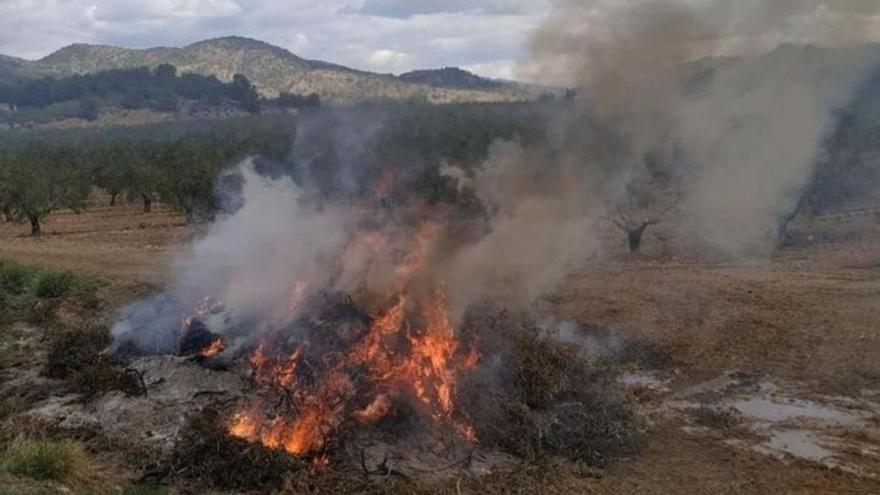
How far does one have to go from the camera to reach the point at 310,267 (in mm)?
13281

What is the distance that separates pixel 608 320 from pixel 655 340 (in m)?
1.31

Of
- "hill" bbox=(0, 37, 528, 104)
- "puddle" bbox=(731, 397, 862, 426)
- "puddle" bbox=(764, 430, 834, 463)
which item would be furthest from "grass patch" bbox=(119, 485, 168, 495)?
"hill" bbox=(0, 37, 528, 104)

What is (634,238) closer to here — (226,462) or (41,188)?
(226,462)

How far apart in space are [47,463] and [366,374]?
4.04 metres

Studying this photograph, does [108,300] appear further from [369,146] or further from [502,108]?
[502,108]

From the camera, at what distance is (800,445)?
34.4 feet

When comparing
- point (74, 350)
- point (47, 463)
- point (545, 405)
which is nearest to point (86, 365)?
point (74, 350)

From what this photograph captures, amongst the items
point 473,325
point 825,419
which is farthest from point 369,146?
point 825,419

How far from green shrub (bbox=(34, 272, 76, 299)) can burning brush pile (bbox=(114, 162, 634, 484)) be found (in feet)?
9.72

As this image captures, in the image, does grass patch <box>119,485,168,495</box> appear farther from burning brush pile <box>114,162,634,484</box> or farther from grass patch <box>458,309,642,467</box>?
grass patch <box>458,309,642,467</box>

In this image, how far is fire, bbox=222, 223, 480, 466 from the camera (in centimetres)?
1004

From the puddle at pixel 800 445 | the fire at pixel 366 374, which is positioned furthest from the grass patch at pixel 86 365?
the puddle at pixel 800 445

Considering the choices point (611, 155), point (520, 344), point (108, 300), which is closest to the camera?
point (520, 344)

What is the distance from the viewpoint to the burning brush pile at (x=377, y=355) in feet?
33.0
